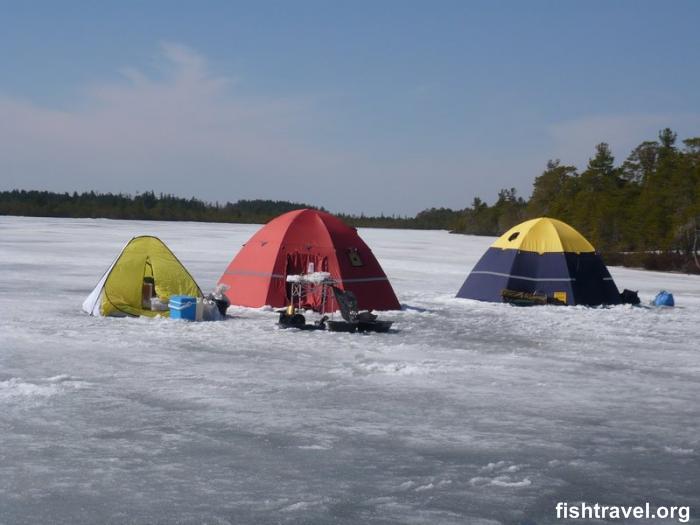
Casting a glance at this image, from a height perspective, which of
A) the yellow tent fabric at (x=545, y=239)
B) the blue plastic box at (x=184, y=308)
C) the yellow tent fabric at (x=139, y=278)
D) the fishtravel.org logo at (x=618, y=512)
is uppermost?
the yellow tent fabric at (x=545, y=239)

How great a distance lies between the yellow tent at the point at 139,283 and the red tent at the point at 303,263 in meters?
1.32

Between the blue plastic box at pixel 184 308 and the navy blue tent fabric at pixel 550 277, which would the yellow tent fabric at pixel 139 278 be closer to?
the blue plastic box at pixel 184 308

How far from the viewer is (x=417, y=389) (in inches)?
382

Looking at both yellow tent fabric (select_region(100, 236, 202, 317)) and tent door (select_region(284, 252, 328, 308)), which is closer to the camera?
yellow tent fabric (select_region(100, 236, 202, 317))

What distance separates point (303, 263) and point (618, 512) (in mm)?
11758

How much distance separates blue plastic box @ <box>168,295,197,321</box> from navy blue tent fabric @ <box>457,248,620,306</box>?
7593 millimetres

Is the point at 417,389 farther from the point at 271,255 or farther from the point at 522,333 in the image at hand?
the point at 271,255

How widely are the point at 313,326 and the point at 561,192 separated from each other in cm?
7418

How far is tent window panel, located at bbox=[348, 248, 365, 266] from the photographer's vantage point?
17.2 m

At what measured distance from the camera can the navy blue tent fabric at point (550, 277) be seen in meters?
19.4

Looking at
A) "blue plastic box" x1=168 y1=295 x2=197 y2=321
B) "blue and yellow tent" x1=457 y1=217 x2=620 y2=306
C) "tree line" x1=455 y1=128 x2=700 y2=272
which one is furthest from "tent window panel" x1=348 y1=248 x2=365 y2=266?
"tree line" x1=455 y1=128 x2=700 y2=272

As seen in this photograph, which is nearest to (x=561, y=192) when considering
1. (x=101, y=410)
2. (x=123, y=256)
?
(x=123, y=256)

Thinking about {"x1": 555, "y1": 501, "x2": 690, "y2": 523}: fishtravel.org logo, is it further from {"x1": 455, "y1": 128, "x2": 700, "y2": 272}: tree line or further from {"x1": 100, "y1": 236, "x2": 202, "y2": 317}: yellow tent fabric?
{"x1": 455, "y1": 128, "x2": 700, "y2": 272}: tree line

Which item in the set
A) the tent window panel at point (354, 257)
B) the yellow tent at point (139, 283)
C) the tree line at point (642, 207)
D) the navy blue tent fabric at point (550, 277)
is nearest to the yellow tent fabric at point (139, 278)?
the yellow tent at point (139, 283)
